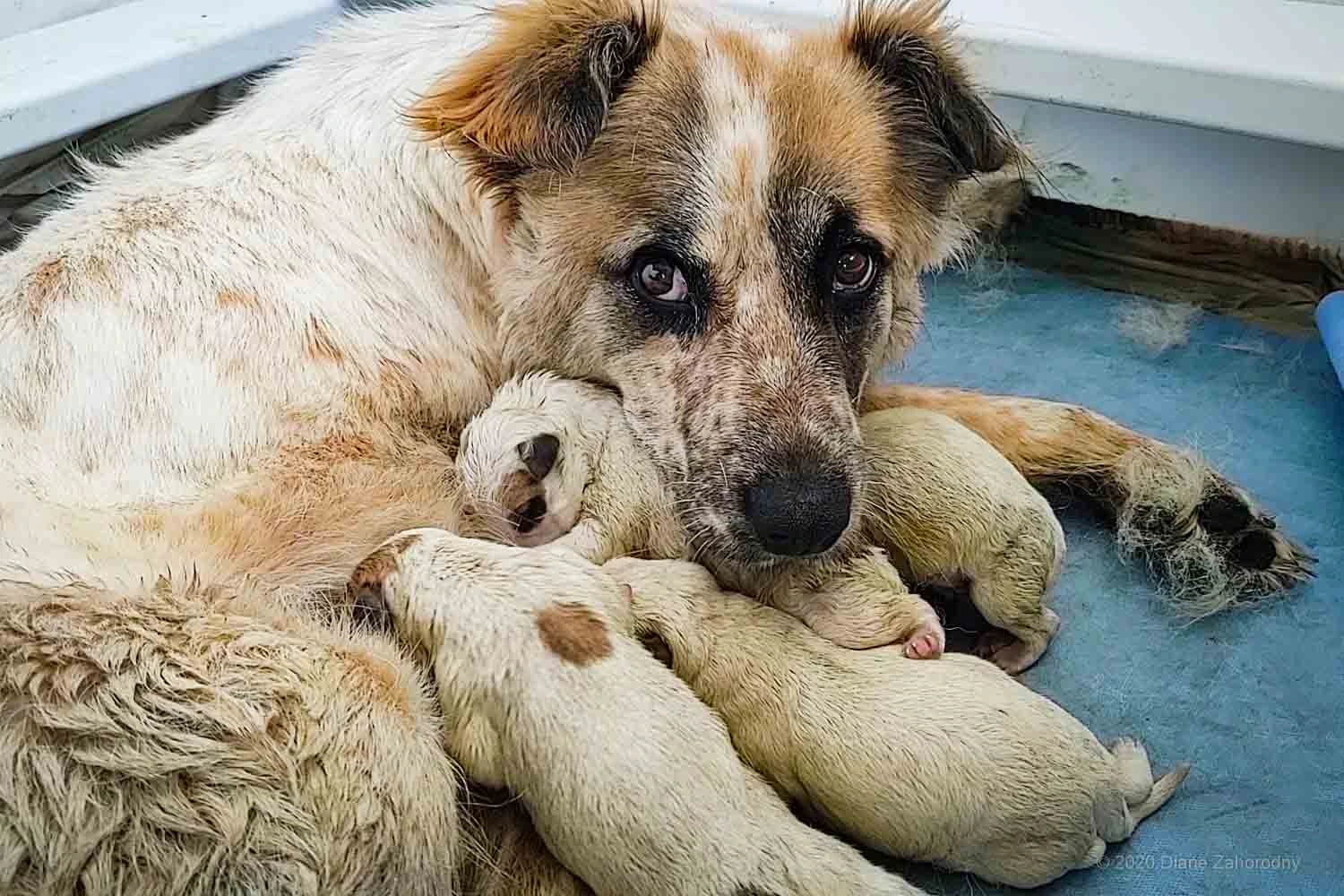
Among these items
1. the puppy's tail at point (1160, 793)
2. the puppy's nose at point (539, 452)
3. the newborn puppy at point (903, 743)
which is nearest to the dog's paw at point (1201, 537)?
the puppy's tail at point (1160, 793)

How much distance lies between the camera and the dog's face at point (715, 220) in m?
1.81

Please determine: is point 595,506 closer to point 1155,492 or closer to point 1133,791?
point 1133,791

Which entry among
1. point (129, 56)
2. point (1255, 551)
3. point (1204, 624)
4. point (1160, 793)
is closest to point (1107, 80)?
point (1255, 551)

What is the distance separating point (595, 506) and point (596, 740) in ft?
1.54

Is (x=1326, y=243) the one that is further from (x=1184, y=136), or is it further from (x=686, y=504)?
(x=686, y=504)

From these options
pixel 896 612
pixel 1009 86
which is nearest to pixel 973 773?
pixel 896 612

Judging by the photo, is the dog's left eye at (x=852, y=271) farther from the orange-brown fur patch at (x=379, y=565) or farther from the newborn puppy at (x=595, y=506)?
the orange-brown fur patch at (x=379, y=565)

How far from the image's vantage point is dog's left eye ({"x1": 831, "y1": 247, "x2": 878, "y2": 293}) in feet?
6.35

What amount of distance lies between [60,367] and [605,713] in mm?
928

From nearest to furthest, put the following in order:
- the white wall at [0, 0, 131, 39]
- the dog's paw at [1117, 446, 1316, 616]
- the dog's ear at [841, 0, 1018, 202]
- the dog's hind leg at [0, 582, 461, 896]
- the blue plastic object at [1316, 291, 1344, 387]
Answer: the dog's hind leg at [0, 582, 461, 896], the dog's ear at [841, 0, 1018, 202], the dog's paw at [1117, 446, 1316, 616], the blue plastic object at [1316, 291, 1344, 387], the white wall at [0, 0, 131, 39]

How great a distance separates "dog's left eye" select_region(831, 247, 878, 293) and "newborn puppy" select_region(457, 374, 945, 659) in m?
0.38

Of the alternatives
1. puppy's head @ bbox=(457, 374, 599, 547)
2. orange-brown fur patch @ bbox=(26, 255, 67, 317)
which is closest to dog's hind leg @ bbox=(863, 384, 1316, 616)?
puppy's head @ bbox=(457, 374, 599, 547)

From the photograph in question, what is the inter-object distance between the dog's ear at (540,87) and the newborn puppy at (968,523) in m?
0.64

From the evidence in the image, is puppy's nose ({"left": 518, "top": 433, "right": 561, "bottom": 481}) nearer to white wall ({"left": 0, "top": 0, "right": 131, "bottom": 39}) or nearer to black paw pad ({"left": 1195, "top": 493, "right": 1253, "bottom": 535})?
black paw pad ({"left": 1195, "top": 493, "right": 1253, "bottom": 535})
